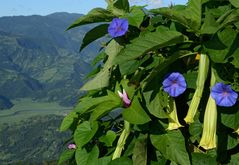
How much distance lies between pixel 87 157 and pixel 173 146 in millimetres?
927

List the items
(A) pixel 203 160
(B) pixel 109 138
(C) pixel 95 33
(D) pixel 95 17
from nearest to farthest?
(A) pixel 203 160 → (D) pixel 95 17 → (C) pixel 95 33 → (B) pixel 109 138

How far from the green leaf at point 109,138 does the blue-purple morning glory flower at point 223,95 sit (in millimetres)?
1023

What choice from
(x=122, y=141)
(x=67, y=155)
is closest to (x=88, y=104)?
(x=122, y=141)

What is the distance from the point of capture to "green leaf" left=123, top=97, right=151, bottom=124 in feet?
8.46

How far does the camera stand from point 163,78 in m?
2.57

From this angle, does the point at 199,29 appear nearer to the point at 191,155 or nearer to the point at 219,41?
the point at 219,41

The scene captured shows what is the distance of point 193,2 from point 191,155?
0.91m

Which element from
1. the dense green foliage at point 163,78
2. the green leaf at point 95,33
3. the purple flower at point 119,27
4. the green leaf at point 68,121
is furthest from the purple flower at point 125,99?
the green leaf at point 68,121

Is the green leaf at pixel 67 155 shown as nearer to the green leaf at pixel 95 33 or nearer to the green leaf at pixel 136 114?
the green leaf at pixel 95 33

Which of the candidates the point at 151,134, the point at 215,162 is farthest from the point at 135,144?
the point at 215,162

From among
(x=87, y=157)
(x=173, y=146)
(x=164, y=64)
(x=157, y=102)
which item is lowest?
(x=87, y=157)

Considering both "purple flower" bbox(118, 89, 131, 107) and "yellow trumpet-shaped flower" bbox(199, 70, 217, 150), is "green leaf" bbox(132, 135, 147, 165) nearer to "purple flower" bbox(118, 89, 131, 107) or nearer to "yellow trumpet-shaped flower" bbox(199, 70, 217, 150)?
"purple flower" bbox(118, 89, 131, 107)

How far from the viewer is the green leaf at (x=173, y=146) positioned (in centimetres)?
254

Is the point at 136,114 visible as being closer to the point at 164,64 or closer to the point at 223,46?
the point at 164,64
